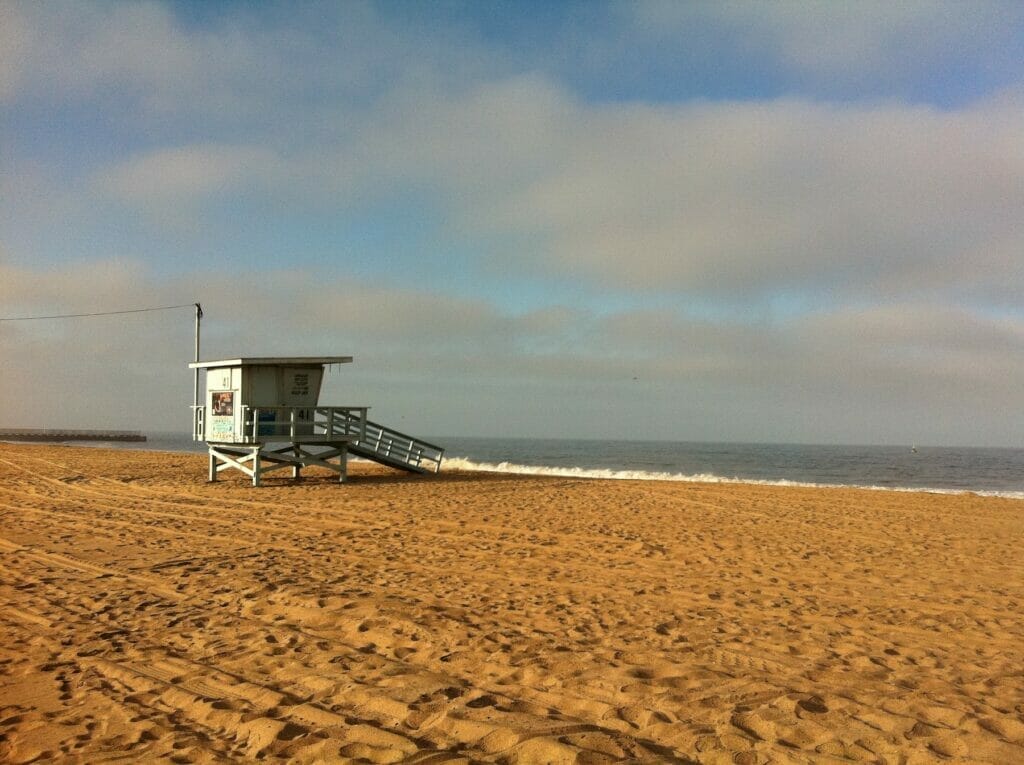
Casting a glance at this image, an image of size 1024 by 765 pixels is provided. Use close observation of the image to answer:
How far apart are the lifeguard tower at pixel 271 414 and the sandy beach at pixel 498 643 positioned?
6660 millimetres

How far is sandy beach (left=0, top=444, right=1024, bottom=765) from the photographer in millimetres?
4535

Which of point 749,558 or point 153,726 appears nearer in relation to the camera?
point 153,726

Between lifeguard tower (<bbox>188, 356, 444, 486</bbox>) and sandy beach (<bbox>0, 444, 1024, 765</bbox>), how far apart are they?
21.9ft

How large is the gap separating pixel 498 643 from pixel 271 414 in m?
15.7

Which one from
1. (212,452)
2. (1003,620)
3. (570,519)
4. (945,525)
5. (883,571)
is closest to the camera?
(1003,620)

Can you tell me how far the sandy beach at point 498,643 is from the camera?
4535mm

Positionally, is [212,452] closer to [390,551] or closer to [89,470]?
[89,470]

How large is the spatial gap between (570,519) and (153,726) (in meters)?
10.8

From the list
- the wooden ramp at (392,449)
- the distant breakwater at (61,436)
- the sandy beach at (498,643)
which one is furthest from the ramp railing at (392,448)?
the distant breakwater at (61,436)

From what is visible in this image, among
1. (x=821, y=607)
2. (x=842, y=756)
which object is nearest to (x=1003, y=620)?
(x=821, y=607)

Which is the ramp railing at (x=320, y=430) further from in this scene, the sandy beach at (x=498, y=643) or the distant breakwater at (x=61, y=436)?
the distant breakwater at (x=61, y=436)

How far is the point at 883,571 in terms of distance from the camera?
10414 millimetres

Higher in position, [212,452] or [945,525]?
[212,452]

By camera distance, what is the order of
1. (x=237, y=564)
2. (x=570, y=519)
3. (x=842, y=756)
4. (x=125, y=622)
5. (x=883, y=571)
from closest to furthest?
(x=842, y=756)
(x=125, y=622)
(x=237, y=564)
(x=883, y=571)
(x=570, y=519)
